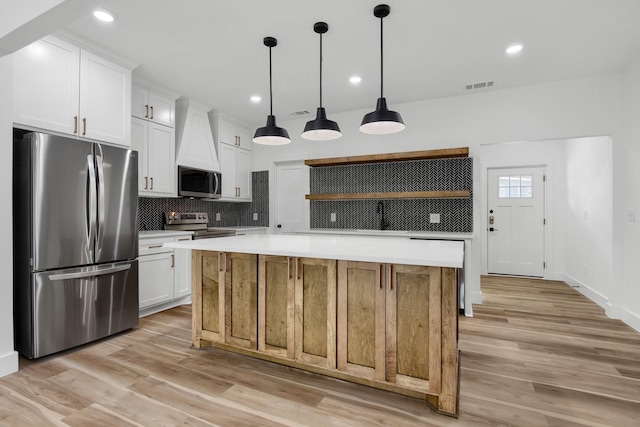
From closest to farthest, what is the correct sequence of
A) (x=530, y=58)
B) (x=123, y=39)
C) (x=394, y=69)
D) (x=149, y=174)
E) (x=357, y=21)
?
(x=357, y=21), (x=123, y=39), (x=530, y=58), (x=394, y=69), (x=149, y=174)

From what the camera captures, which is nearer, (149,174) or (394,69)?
(394,69)

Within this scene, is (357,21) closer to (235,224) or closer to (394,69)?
(394,69)

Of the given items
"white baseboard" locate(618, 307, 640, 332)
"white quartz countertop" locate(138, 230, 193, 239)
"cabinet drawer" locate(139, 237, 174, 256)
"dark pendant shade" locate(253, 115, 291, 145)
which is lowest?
"white baseboard" locate(618, 307, 640, 332)

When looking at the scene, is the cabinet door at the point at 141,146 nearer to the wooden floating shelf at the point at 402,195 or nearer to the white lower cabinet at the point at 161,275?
the white lower cabinet at the point at 161,275

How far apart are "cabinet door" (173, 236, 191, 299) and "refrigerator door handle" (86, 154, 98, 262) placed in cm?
113

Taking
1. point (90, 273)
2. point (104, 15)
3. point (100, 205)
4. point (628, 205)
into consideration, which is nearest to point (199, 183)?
point (100, 205)

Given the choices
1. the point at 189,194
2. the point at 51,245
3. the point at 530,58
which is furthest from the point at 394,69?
the point at 51,245

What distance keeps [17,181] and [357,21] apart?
2.94 m

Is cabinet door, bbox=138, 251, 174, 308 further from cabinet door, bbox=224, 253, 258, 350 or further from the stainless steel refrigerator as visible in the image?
cabinet door, bbox=224, 253, 258, 350

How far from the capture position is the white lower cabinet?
11.5ft

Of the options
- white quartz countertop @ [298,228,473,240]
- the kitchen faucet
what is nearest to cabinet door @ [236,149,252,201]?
white quartz countertop @ [298,228,473,240]

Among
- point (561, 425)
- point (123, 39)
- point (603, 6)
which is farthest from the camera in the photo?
point (123, 39)

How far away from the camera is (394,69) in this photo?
3465mm

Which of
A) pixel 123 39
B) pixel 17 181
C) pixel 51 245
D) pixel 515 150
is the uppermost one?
pixel 123 39
